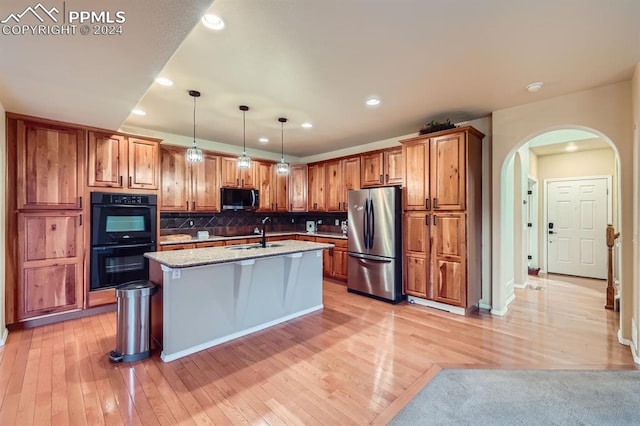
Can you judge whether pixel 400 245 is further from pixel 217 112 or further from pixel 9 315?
pixel 9 315

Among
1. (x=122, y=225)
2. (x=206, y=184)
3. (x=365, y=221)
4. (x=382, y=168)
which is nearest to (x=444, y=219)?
(x=365, y=221)

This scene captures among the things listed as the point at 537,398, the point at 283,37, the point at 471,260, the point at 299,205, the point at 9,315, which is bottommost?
the point at 537,398

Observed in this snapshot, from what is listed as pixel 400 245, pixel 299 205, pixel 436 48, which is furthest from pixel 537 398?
pixel 299 205

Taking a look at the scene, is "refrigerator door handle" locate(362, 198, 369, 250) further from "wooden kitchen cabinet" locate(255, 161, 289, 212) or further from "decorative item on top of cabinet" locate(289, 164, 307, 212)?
"wooden kitchen cabinet" locate(255, 161, 289, 212)

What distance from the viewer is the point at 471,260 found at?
3764 mm

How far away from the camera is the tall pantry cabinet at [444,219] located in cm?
372

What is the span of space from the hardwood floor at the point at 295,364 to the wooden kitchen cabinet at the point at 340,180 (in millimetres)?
2343

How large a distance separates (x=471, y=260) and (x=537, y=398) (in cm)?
185

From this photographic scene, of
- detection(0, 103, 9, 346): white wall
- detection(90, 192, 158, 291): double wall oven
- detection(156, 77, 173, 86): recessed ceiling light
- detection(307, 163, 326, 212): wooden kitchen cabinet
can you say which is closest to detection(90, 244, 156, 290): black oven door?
detection(90, 192, 158, 291): double wall oven

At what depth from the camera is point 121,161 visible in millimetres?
3941

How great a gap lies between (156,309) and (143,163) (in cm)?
228

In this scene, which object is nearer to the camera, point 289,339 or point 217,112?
point 289,339

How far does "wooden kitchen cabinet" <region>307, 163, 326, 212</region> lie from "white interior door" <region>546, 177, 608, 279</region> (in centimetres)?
488

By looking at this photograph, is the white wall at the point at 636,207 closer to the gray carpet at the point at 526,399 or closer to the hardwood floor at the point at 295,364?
the hardwood floor at the point at 295,364
